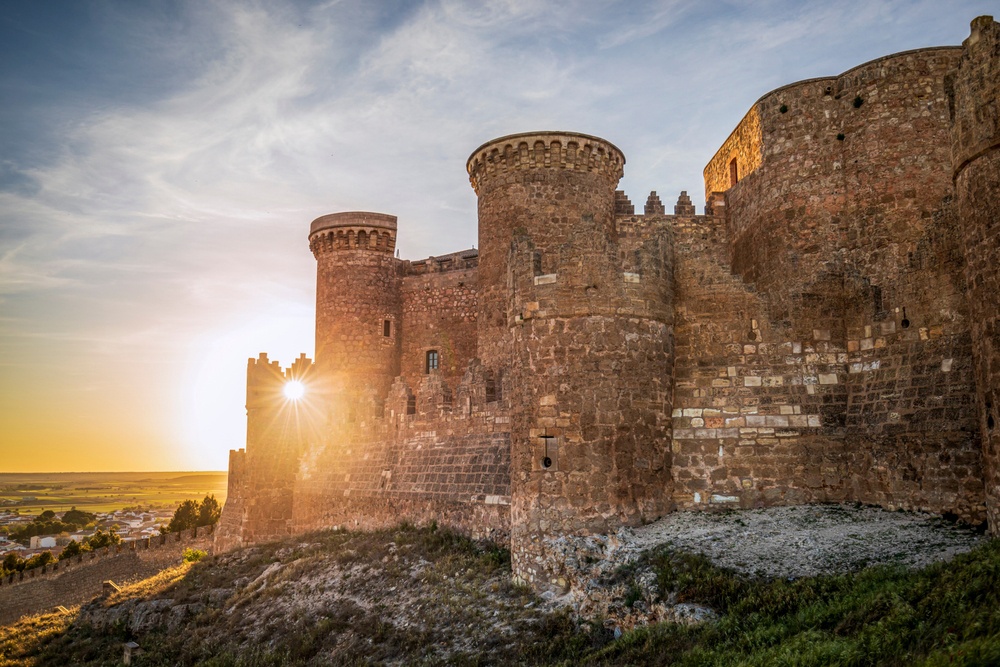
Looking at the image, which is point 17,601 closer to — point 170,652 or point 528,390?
point 170,652

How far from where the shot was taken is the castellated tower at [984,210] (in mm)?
10141

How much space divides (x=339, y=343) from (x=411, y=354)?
2468 millimetres

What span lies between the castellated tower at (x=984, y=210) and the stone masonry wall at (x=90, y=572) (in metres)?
29.6

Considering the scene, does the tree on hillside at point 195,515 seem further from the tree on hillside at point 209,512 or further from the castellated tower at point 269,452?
the castellated tower at point 269,452

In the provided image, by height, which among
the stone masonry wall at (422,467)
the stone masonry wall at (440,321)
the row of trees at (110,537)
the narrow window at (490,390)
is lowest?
the row of trees at (110,537)

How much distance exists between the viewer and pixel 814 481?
524 inches

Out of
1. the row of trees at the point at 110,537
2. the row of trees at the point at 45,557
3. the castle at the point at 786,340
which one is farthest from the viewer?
the row of trees at the point at 110,537

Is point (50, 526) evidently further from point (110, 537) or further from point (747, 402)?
Answer: point (747, 402)

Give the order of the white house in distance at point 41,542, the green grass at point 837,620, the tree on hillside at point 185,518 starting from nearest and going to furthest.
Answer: the green grass at point 837,620 < the tree on hillside at point 185,518 < the white house in distance at point 41,542

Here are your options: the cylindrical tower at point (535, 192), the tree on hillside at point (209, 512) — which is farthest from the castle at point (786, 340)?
the tree on hillside at point (209, 512)

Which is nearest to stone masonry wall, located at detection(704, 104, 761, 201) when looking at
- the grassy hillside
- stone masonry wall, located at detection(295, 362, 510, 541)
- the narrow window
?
the narrow window

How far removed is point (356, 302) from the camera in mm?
28203

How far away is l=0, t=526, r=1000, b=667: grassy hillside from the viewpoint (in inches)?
307

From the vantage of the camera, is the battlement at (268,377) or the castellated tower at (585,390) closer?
the castellated tower at (585,390)
